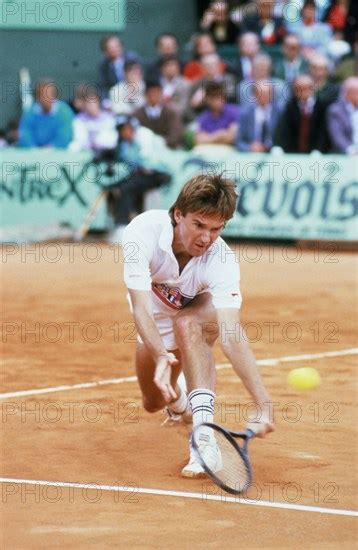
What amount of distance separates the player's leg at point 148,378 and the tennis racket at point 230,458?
1.01 m

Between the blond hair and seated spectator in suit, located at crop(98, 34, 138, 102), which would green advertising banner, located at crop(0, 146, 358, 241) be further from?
the blond hair

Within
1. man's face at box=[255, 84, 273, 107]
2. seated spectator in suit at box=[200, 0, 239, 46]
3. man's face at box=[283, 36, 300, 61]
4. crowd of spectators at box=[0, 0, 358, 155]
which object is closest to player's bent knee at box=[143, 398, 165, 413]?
crowd of spectators at box=[0, 0, 358, 155]

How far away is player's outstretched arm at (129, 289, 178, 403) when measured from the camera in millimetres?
5816

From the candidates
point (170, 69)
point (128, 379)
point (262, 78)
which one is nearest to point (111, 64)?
point (170, 69)

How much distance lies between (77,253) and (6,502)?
1133 cm

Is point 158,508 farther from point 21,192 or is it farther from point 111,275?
point 21,192

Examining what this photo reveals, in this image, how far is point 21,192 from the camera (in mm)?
18250

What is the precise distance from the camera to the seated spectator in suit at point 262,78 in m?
17.4

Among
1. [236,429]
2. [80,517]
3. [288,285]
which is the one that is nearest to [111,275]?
[288,285]

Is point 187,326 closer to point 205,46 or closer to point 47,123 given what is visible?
point 47,123

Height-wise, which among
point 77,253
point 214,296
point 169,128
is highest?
point 214,296

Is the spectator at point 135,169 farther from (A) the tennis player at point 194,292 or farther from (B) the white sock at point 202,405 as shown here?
(B) the white sock at point 202,405

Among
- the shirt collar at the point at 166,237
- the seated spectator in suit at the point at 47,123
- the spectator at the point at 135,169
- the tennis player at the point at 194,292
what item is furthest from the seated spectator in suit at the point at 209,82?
the shirt collar at the point at 166,237

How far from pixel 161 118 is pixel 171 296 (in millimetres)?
11601
